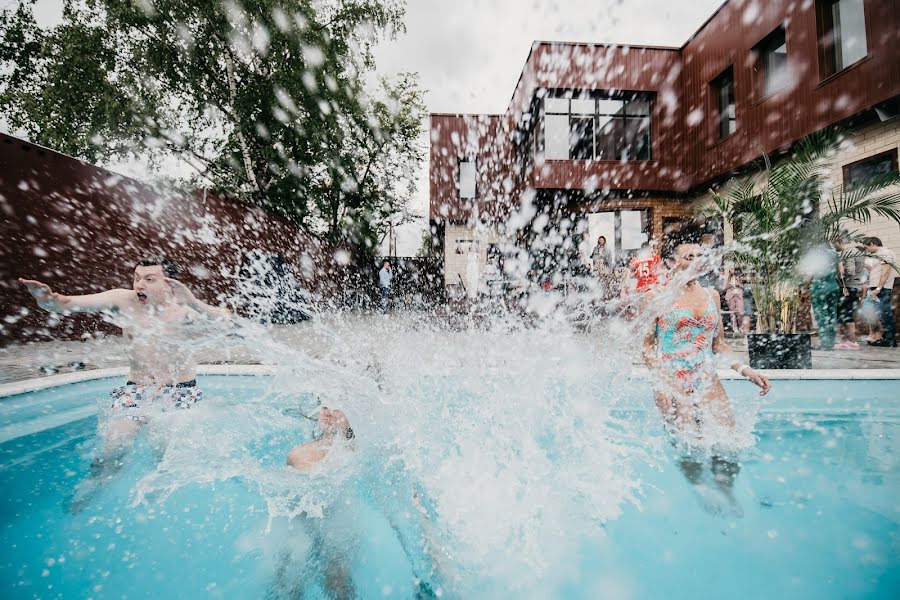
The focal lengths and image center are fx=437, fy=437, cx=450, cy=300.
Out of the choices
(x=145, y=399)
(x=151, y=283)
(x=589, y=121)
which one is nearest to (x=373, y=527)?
(x=145, y=399)

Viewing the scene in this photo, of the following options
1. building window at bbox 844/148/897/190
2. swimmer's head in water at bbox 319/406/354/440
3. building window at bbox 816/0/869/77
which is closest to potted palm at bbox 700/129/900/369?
building window at bbox 844/148/897/190

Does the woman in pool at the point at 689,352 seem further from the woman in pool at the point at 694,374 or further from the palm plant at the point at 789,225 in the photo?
the palm plant at the point at 789,225

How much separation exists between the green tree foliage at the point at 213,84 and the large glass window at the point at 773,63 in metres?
10.7

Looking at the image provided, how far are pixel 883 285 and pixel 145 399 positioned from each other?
32.8ft

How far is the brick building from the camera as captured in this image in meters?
8.70

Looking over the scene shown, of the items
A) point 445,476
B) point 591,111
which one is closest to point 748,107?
point 591,111

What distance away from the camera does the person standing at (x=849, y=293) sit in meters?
7.35

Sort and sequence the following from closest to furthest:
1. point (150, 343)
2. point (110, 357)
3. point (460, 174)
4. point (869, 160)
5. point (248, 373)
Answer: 1. point (150, 343)
2. point (248, 373)
3. point (110, 357)
4. point (869, 160)
5. point (460, 174)

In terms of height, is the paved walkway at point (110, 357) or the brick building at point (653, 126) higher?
the brick building at point (653, 126)

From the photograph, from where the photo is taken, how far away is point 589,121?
14312 mm

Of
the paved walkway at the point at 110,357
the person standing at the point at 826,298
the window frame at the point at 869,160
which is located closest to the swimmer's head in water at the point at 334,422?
the paved walkway at the point at 110,357

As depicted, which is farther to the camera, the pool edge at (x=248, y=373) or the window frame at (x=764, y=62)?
the window frame at (x=764, y=62)

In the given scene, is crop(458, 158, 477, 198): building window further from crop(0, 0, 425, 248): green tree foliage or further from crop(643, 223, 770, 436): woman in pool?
crop(643, 223, 770, 436): woman in pool

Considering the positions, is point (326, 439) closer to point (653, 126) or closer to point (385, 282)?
point (385, 282)
